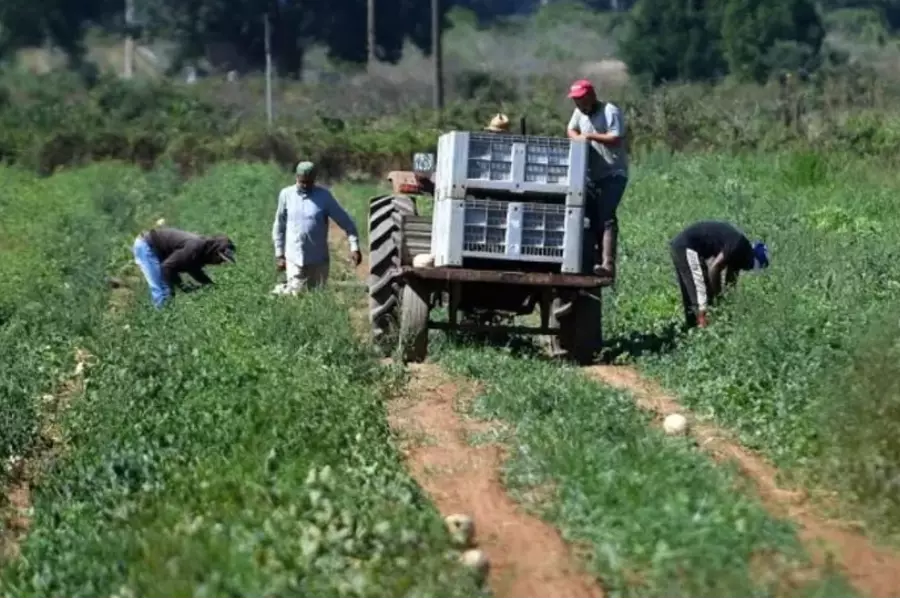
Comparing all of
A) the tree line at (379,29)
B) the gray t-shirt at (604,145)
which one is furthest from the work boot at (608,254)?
the tree line at (379,29)

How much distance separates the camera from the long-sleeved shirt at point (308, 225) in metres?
16.2

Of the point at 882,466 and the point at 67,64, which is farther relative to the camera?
the point at 67,64

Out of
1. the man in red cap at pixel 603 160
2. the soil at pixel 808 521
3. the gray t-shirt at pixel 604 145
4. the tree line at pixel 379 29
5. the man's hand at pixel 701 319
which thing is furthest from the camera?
the tree line at pixel 379 29

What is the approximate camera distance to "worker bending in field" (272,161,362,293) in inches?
639

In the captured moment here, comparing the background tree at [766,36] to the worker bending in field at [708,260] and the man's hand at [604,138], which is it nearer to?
the worker bending in field at [708,260]

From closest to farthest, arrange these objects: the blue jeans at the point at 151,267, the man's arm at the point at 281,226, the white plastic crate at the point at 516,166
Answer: the white plastic crate at the point at 516,166 → the man's arm at the point at 281,226 → the blue jeans at the point at 151,267

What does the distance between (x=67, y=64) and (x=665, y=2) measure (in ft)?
61.8

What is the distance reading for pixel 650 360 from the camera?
13586 mm

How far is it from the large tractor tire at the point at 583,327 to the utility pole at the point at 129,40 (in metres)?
51.0

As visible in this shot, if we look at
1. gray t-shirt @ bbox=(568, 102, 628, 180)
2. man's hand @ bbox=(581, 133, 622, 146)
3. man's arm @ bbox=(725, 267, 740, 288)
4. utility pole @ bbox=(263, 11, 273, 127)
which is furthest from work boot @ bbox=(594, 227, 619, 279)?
utility pole @ bbox=(263, 11, 273, 127)

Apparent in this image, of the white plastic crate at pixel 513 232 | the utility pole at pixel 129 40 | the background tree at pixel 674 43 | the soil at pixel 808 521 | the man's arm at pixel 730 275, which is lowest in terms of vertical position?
the utility pole at pixel 129 40

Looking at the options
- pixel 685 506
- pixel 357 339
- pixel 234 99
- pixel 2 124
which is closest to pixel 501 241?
pixel 357 339

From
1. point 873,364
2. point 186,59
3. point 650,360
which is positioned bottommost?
point 186,59

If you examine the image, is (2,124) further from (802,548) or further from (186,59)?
(802,548)
